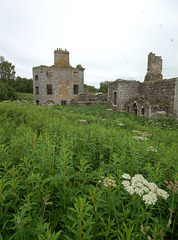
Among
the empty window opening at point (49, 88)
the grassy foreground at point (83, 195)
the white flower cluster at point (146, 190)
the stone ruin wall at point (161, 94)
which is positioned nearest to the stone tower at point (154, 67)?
the stone ruin wall at point (161, 94)

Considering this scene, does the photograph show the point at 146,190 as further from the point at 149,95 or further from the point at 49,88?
the point at 49,88

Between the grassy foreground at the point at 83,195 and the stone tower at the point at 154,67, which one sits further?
the stone tower at the point at 154,67

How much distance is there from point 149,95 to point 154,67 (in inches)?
179

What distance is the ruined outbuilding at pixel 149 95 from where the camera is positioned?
42.4 ft

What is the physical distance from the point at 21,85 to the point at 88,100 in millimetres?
34950

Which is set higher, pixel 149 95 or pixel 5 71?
pixel 5 71

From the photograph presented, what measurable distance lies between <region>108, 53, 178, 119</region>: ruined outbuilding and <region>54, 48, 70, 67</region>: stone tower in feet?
37.8

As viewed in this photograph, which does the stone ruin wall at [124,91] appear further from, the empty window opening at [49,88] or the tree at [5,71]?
the tree at [5,71]

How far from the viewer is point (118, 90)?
686 inches

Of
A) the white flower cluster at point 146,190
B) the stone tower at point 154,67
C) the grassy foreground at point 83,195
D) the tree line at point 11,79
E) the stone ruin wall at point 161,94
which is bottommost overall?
the grassy foreground at point 83,195

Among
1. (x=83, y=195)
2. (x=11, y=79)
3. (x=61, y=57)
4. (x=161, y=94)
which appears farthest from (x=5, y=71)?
(x=83, y=195)

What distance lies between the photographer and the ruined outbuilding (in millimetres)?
12926

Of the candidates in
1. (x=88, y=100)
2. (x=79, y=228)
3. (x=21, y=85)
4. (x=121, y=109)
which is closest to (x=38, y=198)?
(x=79, y=228)

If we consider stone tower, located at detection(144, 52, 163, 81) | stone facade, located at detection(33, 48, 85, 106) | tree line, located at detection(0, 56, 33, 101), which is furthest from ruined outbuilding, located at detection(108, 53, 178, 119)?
tree line, located at detection(0, 56, 33, 101)
